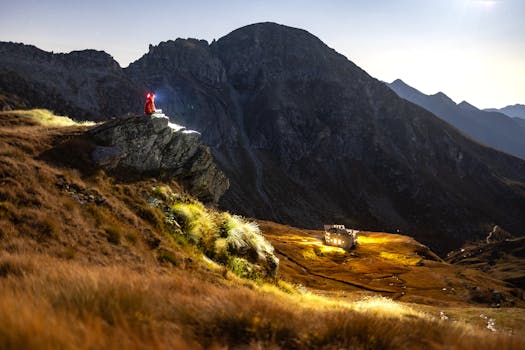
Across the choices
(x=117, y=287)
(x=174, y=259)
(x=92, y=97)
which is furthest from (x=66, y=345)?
(x=92, y=97)

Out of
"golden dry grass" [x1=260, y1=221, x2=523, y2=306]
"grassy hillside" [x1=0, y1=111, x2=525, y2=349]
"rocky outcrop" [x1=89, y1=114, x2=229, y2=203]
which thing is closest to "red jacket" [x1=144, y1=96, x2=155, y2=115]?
"rocky outcrop" [x1=89, y1=114, x2=229, y2=203]

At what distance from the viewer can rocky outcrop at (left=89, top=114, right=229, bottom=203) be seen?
61.4 feet

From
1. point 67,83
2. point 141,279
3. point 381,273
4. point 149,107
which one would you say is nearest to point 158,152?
point 149,107

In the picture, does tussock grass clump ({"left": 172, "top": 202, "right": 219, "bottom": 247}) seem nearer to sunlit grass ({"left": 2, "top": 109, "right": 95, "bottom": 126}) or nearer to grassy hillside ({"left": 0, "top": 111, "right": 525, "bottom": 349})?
grassy hillside ({"left": 0, "top": 111, "right": 525, "bottom": 349})

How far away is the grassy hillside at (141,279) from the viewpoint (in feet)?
13.4

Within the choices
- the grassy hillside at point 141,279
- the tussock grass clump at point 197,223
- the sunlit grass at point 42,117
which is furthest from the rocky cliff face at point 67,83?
the tussock grass clump at point 197,223

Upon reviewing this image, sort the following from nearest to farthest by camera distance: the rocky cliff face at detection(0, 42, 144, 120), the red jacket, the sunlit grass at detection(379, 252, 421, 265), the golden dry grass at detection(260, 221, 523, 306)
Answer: the red jacket
the golden dry grass at detection(260, 221, 523, 306)
the sunlit grass at detection(379, 252, 421, 265)
the rocky cliff face at detection(0, 42, 144, 120)

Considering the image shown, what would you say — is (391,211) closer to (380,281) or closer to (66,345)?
(380,281)

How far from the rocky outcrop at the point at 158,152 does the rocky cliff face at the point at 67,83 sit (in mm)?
109463

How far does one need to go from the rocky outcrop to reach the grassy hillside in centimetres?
112

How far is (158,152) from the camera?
21094mm

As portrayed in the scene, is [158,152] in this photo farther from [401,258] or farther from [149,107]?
[401,258]

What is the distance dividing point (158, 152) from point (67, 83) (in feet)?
492

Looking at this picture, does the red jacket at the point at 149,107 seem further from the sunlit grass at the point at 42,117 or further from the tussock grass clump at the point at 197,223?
the tussock grass clump at the point at 197,223
